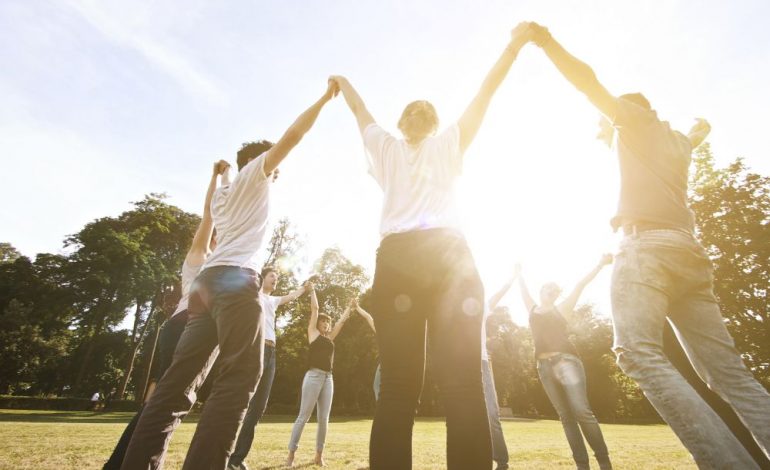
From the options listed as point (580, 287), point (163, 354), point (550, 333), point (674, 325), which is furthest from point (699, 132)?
point (163, 354)

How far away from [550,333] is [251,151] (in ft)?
17.0

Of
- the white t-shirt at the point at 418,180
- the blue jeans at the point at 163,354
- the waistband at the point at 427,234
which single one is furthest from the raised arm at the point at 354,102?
the blue jeans at the point at 163,354

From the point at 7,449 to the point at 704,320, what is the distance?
11260 millimetres

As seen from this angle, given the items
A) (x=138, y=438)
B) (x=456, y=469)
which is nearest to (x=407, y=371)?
(x=456, y=469)

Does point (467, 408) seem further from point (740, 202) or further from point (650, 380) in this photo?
point (740, 202)

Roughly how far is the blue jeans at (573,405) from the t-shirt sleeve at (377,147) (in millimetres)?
4236

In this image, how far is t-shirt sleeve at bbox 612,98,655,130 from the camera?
2865mm

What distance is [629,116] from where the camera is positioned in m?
2.86

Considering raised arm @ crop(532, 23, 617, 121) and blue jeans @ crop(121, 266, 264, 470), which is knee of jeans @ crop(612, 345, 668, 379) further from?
blue jeans @ crop(121, 266, 264, 470)

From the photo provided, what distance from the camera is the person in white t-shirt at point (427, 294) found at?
5.86ft

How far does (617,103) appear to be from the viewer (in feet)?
9.41

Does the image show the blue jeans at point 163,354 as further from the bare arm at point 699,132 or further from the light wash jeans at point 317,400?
the bare arm at point 699,132

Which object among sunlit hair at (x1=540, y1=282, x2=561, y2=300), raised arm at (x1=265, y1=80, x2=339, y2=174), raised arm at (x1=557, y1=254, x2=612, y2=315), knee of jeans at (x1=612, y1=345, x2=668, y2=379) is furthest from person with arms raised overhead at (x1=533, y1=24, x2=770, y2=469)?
sunlit hair at (x1=540, y1=282, x2=561, y2=300)

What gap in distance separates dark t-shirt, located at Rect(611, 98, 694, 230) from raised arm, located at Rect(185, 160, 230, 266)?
3.62m
